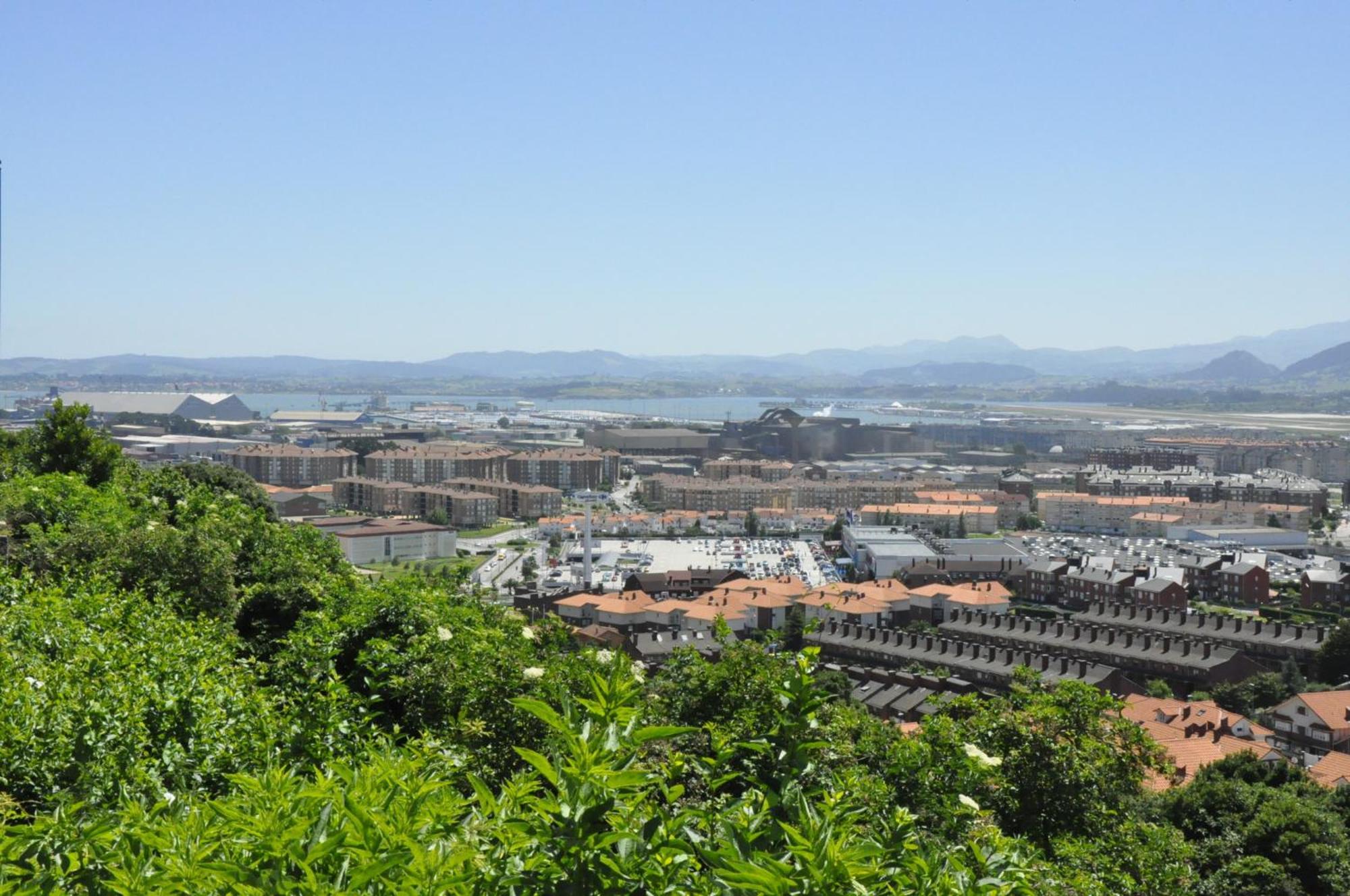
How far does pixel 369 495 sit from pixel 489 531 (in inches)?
128

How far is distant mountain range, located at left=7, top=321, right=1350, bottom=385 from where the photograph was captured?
79312mm

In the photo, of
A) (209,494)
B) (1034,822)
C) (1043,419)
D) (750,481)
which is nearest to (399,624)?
(1034,822)

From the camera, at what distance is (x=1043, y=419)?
44.9m

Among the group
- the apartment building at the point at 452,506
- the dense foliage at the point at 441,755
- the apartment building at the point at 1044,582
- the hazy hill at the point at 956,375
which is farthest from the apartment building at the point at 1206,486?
the hazy hill at the point at 956,375

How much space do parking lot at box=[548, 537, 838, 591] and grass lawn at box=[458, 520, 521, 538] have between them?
86.9 inches

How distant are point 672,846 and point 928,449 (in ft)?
113

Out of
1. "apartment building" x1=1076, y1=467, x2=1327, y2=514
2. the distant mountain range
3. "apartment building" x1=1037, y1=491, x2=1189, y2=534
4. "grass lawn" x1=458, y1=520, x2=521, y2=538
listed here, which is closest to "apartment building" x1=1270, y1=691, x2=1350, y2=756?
"grass lawn" x1=458, y1=520, x2=521, y2=538

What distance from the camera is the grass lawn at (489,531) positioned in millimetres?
19438

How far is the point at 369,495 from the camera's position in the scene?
22.0 meters

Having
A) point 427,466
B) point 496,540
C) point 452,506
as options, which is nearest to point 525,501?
point 452,506

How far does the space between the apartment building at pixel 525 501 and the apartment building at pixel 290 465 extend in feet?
15.4

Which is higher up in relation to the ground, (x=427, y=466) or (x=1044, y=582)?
(x=427, y=466)

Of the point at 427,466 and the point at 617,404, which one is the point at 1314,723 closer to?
the point at 427,466

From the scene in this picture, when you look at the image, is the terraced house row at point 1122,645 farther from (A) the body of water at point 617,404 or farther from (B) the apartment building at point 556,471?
(A) the body of water at point 617,404
